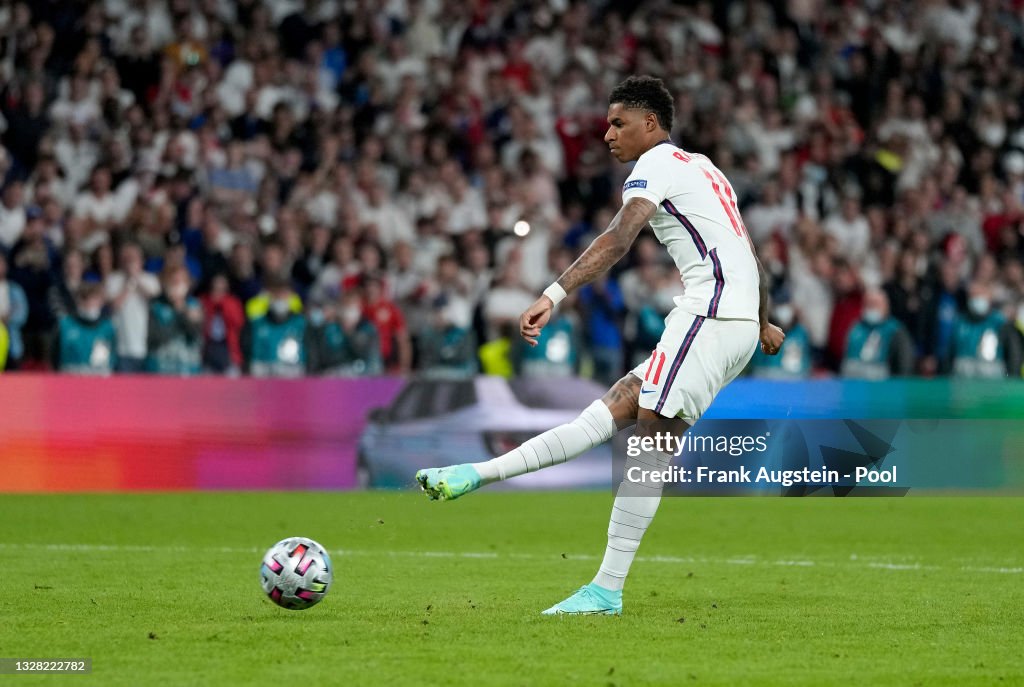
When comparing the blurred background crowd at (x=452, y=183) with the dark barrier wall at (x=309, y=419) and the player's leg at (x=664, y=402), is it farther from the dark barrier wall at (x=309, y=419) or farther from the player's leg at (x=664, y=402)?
the player's leg at (x=664, y=402)

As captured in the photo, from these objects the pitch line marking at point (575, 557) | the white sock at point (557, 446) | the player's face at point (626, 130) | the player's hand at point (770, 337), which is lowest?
the pitch line marking at point (575, 557)

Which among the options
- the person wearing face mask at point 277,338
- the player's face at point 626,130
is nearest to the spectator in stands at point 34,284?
the person wearing face mask at point 277,338

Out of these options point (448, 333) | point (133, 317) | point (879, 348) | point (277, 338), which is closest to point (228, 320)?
point (277, 338)

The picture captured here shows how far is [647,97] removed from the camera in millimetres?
7762

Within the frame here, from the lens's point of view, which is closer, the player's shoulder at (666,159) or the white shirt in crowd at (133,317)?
the player's shoulder at (666,159)

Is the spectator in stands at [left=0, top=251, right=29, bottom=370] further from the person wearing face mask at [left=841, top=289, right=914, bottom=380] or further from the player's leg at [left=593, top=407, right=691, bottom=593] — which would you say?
the player's leg at [left=593, top=407, right=691, bottom=593]

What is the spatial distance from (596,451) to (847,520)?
3.55 meters

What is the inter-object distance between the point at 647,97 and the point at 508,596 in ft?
8.58

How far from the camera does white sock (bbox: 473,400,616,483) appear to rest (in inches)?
293

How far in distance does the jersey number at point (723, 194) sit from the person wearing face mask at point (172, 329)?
9.67m

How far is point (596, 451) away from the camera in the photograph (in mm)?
16453

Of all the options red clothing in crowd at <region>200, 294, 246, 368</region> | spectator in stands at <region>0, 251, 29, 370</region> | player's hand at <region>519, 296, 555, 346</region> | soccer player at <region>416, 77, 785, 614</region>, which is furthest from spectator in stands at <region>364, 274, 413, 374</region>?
player's hand at <region>519, 296, 555, 346</region>

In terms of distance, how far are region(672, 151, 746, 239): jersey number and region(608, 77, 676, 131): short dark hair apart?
0.22 m

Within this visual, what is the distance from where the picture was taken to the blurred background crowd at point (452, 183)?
17125mm
